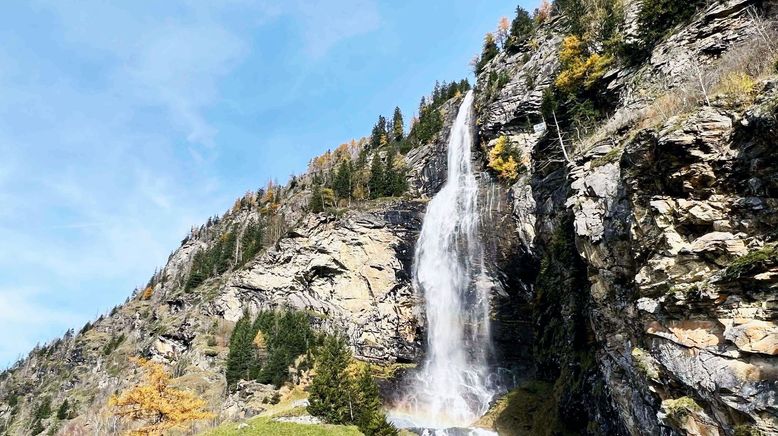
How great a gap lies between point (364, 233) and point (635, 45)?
38.0 metres

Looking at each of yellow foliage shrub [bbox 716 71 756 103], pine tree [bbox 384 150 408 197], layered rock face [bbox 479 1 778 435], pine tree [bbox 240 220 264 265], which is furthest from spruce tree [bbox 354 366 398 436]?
pine tree [bbox 240 220 264 265]

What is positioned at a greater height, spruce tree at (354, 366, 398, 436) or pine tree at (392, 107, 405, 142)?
pine tree at (392, 107, 405, 142)

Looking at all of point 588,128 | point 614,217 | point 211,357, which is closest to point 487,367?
point 588,128

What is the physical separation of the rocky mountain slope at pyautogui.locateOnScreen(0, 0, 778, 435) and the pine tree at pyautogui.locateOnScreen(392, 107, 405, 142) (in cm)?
3522

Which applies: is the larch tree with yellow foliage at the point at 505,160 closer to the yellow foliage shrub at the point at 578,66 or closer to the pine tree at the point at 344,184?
the yellow foliage shrub at the point at 578,66

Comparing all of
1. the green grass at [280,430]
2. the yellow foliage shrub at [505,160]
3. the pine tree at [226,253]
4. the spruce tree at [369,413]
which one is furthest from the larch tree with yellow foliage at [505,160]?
the pine tree at [226,253]

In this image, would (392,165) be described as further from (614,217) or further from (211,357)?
(614,217)

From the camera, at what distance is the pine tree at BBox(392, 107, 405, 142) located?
109938mm

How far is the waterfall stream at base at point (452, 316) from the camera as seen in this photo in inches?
1645

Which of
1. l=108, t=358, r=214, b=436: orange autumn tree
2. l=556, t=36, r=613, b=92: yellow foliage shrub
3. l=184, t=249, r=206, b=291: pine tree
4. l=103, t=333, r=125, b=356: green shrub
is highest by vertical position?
l=556, t=36, r=613, b=92: yellow foliage shrub

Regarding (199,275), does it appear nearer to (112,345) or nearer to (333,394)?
(112,345)

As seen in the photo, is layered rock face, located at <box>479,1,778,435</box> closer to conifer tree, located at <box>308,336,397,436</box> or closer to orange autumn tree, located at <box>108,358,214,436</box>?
conifer tree, located at <box>308,336,397,436</box>

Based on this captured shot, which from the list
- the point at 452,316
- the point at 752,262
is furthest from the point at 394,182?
the point at 752,262

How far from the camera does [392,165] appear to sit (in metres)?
78.8
